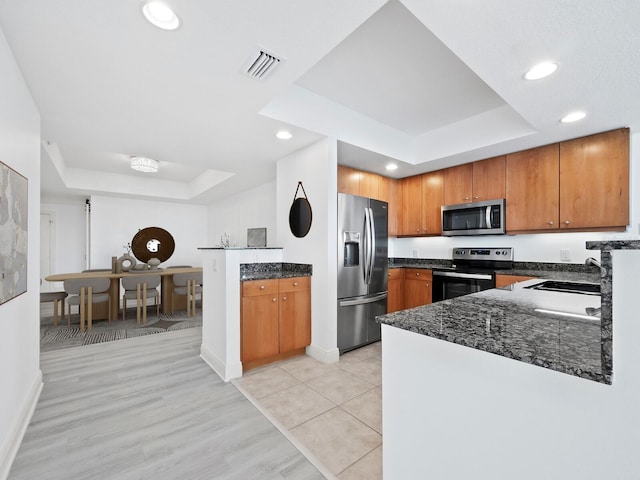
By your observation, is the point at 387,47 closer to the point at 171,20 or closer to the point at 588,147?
the point at 171,20

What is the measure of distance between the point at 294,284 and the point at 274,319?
410 millimetres

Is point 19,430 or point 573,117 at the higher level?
point 573,117

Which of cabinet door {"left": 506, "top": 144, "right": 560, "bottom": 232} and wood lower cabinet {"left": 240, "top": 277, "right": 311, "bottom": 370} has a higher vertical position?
cabinet door {"left": 506, "top": 144, "right": 560, "bottom": 232}

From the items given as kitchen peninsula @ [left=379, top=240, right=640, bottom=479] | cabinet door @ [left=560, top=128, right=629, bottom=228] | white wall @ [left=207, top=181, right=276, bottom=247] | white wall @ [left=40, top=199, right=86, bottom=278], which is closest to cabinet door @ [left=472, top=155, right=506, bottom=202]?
cabinet door @ [left=560, top=128, right=629, bottom=228]

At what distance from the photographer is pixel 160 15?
1.49m

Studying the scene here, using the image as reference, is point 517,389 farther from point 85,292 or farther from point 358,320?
point 85,292

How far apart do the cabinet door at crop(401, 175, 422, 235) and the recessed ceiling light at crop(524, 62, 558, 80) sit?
2428mm

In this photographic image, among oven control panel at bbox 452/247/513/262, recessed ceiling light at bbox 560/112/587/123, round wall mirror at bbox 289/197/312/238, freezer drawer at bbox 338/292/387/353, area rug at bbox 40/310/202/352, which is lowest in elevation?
area rug at bbox 40/310/202/352

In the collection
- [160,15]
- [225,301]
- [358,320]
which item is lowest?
[358,320]

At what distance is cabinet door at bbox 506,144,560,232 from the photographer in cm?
307

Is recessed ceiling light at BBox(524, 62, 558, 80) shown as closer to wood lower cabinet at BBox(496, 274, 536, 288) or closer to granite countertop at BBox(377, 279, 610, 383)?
granite countertop at BBox(377, 279, 610, 383)

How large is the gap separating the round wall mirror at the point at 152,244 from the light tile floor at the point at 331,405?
5.25 meters

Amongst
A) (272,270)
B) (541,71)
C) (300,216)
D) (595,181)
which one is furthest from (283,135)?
(595,181)

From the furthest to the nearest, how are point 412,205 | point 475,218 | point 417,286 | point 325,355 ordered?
point 412,205 < point 417,286 < point 475,218 < point 325,355
